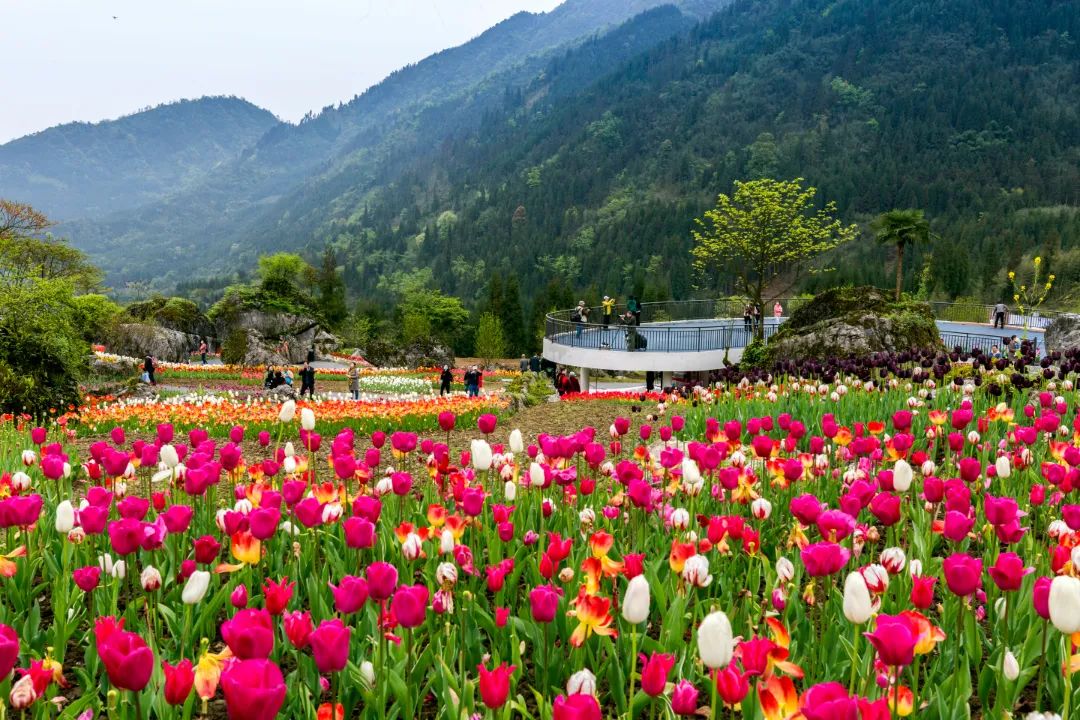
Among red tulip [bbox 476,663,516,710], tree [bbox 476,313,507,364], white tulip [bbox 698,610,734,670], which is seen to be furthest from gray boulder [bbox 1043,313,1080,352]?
tree [bbox 476,313,507,364]

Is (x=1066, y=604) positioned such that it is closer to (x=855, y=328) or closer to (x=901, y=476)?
(x=901, y=476)

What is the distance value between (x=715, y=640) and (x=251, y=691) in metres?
1.07

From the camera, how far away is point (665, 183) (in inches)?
5487

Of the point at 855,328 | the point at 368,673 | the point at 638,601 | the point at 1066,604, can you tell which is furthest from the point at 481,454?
the point at 855,328

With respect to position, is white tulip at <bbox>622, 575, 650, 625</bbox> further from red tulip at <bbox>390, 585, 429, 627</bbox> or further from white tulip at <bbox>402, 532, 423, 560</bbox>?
white tulip at <bbox>402, 532, 423, 560</bbox>

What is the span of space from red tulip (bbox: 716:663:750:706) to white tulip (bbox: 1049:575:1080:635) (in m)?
0.89

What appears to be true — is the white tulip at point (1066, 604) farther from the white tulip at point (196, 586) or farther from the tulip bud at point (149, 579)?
the tulip bud at point (149, 579)

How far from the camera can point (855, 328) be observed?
689 inches

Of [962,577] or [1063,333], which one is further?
[1063,333]

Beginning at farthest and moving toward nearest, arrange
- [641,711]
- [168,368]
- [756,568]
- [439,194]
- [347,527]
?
[439,194], [168,368], [756,568], [347,527], [641,711]

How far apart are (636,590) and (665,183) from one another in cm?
14331

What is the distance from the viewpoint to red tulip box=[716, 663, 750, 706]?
173 centimetres

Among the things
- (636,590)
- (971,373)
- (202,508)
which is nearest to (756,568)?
(636,590)

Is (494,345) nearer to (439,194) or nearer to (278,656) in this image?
(278,656)
